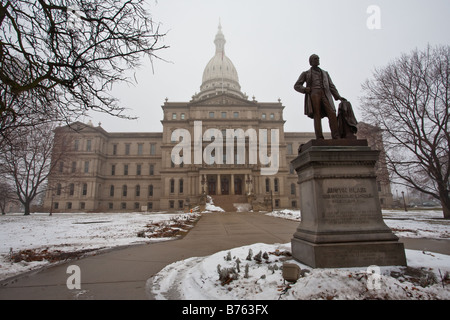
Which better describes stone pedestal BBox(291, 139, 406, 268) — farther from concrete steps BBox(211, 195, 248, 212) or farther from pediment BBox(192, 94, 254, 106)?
pediment BBox(192, 94, 254, 106)

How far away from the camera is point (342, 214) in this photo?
15.4ft

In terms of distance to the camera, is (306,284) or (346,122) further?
(346,122)

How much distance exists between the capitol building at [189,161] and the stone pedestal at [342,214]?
43320 millimetres

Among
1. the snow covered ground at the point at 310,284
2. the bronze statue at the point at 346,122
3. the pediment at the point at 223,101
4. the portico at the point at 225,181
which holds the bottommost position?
the snow covered ground at the point at 310,284

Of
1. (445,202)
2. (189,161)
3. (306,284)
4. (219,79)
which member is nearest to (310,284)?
(306,284)

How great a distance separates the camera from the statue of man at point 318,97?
559 cm

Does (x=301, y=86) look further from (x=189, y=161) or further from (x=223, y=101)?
(x=223, y=101)

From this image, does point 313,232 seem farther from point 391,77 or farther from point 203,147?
point 203,147

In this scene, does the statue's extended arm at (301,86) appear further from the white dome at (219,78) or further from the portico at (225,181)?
the white dome at (219,78)

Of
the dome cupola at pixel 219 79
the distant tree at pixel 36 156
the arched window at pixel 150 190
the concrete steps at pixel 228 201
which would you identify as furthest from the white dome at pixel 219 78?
the distant tree at pixel 36 156

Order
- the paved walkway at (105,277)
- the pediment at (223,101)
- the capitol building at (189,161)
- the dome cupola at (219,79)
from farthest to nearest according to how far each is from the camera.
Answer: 1. the dome cupola at (219,79)
2. the pediment at (223,101)
3. the capitol building at (189,161)
4. the paved walkway at (105,277)

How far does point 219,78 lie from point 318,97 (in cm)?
7686

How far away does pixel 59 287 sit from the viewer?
3916 millimetres

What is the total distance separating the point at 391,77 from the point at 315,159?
22.2 metres
